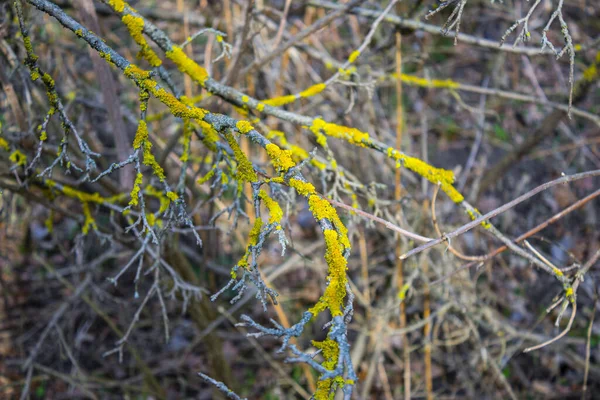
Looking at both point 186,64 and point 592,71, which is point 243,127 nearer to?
point 186,64

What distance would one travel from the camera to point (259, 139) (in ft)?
3.76

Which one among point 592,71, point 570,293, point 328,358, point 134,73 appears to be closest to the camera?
point 328,358

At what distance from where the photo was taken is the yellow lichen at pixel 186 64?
166 cm

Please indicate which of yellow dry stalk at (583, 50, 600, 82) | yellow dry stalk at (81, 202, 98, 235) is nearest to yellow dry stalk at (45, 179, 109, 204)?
yellow dry stalk at (81, 202, 98, 235)

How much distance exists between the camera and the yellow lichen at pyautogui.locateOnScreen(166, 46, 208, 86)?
1.66 meters

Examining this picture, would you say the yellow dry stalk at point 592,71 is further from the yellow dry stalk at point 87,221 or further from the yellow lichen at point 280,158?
the yellow dry stalk at point 87,221

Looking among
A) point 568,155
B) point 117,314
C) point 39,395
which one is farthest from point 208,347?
point 568,155

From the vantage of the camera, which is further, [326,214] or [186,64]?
[186,64]

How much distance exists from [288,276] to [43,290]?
6.25 feet

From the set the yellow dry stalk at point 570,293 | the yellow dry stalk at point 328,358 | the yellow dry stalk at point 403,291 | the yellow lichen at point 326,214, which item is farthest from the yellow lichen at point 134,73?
the yellow dry stalk at point 403,291

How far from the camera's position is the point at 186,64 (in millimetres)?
1666

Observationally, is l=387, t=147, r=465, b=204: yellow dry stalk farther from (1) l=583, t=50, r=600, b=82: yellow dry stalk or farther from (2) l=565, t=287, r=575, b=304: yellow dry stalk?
(1) l=583, t=50, r=600, b=82: yellow dry stalk

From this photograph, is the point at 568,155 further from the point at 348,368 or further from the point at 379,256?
the point at 348,368

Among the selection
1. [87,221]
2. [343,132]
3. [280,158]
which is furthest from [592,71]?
[87,221]
